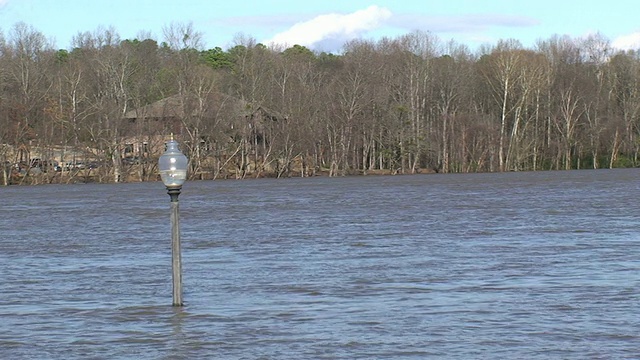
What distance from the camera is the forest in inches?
3917

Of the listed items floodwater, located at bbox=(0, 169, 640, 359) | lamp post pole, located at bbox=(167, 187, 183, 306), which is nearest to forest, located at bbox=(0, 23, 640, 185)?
floodwater, located at bbox=(0, 169, 640, 359)

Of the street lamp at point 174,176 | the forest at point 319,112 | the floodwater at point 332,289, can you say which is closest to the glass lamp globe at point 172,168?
the street lamp at point 174,176

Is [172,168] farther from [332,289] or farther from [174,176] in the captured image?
[332,289]

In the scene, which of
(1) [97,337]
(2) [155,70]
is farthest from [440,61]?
(1) [97,337]

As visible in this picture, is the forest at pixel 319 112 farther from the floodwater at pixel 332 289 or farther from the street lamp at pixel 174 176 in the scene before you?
the street lamp at pixel 174 176

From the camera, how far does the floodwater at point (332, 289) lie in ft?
46.3

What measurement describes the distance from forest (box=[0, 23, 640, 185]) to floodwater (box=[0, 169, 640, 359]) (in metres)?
61.7

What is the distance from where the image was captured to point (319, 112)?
351 feet

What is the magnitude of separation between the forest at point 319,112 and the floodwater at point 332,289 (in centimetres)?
6170

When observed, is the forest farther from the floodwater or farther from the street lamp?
the street lamp

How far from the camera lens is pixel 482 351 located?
44.2 feet

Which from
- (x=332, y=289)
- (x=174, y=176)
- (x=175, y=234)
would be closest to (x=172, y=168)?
(x=174, y=176)

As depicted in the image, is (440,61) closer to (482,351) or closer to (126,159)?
(126,159)

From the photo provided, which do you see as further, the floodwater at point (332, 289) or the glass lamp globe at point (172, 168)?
the glass lamp globe at point (172, 168)
